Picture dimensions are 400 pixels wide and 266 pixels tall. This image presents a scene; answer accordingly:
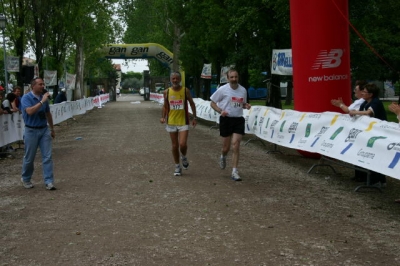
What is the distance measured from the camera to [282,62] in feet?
62.3

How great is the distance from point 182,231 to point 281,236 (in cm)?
112

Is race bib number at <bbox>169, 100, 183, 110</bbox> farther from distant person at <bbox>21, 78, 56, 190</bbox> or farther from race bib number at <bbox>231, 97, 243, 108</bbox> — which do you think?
distant person at <bbox>21, 78, 56, 190</bbox>

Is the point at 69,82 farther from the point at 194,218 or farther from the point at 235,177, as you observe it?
the point at 194,218

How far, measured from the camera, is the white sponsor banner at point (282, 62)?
61.0 feet

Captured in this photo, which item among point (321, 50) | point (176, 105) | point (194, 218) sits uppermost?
point (321, 50)

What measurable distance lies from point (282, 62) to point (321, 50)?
601 cm

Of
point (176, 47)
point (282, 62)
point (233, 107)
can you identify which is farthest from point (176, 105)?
point (176, 47)

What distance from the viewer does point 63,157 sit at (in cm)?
1446

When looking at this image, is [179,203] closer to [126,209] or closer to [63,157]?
[126,209]

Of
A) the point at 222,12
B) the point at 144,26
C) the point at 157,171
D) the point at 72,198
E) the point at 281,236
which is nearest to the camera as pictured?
the point at 281,236

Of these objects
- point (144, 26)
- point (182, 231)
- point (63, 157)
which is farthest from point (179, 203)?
point (144, 26)

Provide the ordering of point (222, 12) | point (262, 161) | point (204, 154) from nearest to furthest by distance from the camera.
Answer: point (262, 161), point (204, 154), point (222, 12)

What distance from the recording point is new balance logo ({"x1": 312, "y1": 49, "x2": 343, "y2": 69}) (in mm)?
12977

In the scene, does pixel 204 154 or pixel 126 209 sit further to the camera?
pixel 204 154
